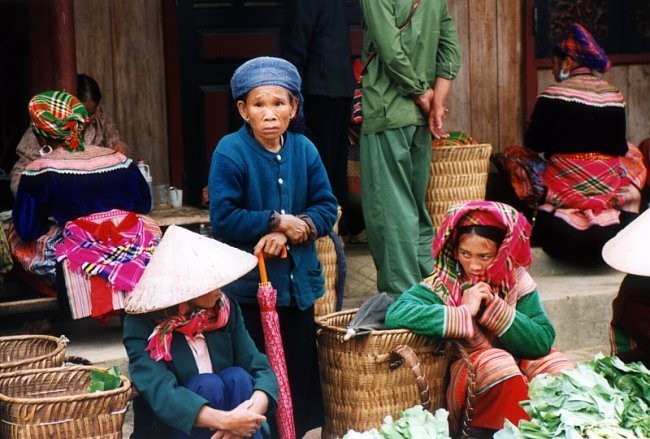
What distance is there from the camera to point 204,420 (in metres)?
4.50

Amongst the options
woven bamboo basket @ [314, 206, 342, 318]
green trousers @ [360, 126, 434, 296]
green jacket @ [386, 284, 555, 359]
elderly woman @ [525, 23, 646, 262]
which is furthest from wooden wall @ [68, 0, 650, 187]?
green jacket @ [386, 284, 555, 359]

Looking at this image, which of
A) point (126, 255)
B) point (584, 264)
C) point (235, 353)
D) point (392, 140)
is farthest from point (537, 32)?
point (235, 353)

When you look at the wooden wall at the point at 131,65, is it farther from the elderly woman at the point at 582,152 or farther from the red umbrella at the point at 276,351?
the red umbrella at the point at 276,351

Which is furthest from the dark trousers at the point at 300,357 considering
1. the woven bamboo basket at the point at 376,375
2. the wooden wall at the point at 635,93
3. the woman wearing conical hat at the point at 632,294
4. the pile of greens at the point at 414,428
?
the wooden wall at the point at 635,93

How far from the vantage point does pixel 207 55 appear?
7754 millimetres

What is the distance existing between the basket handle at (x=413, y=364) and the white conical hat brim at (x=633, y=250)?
2.70ft

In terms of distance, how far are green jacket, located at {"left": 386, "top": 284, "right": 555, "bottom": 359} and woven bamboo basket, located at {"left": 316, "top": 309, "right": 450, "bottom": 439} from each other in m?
0.08

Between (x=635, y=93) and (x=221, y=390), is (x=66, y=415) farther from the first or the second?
(x=635, y=93)

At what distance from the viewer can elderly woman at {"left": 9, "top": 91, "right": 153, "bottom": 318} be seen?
6.27 metres

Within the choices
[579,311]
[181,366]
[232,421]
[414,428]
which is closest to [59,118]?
[181,366]

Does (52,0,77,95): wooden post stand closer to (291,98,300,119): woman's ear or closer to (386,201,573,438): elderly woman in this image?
(291,98,300,119): woman's ear

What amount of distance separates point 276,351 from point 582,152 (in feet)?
11.4

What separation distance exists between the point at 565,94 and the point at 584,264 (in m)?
1.07

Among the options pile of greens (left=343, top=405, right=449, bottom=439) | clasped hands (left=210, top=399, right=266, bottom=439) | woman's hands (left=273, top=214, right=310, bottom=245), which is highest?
woman's hands (left=273, top=214, right=310, bottom=245)
